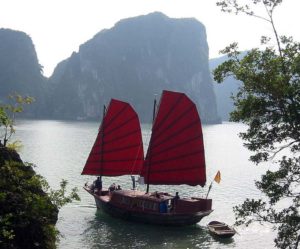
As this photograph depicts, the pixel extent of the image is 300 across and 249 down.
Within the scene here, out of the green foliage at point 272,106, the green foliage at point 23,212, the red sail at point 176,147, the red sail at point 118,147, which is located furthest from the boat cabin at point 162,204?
the green foliage at point 272,106

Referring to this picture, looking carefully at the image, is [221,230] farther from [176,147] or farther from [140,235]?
[176,147]

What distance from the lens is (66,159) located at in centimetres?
5816

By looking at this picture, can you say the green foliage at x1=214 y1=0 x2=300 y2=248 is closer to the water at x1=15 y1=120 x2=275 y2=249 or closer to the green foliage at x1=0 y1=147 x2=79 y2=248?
the green foliage at x1=0 y1=147 x2=79 y2=248

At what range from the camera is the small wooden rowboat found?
24.5 metres

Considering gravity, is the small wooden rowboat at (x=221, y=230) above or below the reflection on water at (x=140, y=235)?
above

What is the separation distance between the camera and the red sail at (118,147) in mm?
32188

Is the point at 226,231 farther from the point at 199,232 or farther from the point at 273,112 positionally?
the point at 273,112

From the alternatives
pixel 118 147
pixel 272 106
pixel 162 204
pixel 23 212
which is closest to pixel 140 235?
pixel 162 204

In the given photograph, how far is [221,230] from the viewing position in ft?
82.6

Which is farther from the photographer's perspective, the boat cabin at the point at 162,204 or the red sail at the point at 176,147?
the red sail at the point at 176,147

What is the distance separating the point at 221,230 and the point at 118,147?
11.0 m

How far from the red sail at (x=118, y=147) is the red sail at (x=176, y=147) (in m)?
3.02

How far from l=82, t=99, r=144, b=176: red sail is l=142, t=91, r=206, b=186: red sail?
9.91 feet

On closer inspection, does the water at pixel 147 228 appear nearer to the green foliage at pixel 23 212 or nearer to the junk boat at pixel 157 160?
the junk boat at pixel 157 160
